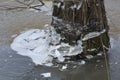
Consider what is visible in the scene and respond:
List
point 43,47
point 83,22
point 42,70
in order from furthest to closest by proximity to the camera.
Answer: point 43,47
point 83,22
point 42,70

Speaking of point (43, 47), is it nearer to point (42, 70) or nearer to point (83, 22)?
point (42, 70)

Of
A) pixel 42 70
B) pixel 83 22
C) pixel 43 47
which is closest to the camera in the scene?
pixel 42 70

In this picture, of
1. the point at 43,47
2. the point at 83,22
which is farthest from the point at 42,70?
the point at 83,22

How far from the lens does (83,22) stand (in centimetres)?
472

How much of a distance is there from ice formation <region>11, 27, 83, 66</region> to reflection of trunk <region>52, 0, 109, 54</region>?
0.38 ft

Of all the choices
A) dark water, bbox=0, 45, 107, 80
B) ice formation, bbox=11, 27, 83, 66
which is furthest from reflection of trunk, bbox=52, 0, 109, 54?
dark water, bbox=0, 45, 107, 80

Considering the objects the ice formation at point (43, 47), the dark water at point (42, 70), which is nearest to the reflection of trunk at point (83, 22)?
the ice formation at point (43, 47)

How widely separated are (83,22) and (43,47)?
819 millimetres

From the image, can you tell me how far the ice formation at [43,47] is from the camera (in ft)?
15.9

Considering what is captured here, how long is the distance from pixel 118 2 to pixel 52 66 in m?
3.60

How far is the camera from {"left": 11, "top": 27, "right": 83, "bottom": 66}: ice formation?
484 cm

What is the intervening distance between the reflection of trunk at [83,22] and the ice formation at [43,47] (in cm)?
12

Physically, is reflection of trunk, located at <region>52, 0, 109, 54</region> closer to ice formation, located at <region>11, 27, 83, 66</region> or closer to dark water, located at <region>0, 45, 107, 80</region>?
ice formation, located at <region>11, 27, 83, 66</region>

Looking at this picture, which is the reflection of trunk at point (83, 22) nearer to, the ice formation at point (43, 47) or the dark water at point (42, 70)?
the ice formation at point (43, 47)
